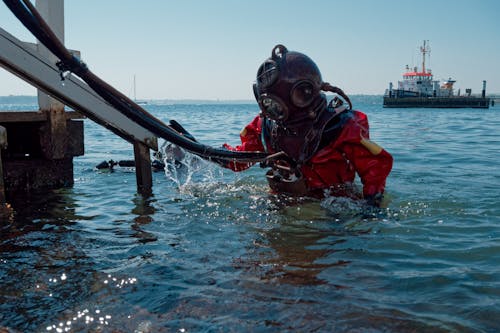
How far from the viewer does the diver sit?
4.76 metres

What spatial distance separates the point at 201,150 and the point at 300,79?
3.61 feet

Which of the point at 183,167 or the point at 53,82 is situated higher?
the point at 53,82

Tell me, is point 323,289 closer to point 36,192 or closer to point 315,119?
point 315,119

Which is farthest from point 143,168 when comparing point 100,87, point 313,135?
point 100,87

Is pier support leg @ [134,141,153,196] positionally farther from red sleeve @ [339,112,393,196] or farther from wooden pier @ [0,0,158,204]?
red sleeve @ [339,112,393,196]

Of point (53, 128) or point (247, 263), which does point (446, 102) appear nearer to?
point (53, 128)

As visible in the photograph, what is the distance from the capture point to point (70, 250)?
4.09m

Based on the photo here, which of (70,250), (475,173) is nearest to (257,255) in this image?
(70,250)

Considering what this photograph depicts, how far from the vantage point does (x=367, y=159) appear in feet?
15.8

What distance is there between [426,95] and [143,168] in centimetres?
6791

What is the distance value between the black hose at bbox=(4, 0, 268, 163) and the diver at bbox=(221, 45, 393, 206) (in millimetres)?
324

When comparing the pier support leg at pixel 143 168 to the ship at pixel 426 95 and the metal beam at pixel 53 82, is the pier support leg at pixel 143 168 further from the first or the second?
the ship at pixel 426 95

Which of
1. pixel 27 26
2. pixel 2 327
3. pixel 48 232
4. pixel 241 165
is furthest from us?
pixel 241 165

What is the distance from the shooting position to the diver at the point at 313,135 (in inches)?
187
